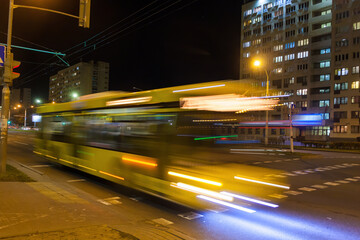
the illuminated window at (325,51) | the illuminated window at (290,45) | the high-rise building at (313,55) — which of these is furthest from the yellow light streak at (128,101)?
the illuminated window at (290,45)

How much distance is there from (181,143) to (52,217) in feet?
9.43

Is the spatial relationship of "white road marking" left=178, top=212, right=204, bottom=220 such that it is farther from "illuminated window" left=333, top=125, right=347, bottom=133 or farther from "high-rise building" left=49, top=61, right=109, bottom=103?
"high-rise building" left=49, top=61, right=109, bottom=103

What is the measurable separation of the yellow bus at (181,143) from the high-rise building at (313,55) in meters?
53.0

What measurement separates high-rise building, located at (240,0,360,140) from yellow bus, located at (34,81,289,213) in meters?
53.0

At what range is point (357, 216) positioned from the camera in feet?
21.7

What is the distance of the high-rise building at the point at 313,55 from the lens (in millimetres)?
56250

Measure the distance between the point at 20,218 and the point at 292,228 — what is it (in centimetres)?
522

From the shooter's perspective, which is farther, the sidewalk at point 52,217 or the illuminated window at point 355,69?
the illuminated window at point 355,69

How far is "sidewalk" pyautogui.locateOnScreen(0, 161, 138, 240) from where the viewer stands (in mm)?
4586

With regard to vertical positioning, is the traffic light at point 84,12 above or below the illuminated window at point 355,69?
below

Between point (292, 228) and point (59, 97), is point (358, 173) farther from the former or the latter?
point (59, 97)

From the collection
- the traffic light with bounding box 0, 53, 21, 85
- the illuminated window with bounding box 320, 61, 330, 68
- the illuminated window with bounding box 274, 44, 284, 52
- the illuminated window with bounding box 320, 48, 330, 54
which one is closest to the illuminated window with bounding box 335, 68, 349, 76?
the illuminated window with bounding box 320, 61, 330, 68

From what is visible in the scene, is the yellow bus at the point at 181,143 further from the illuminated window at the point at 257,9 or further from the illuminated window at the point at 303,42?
the illuminated window at the point at 257,9

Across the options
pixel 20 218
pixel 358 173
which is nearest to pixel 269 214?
pixel 20 218
